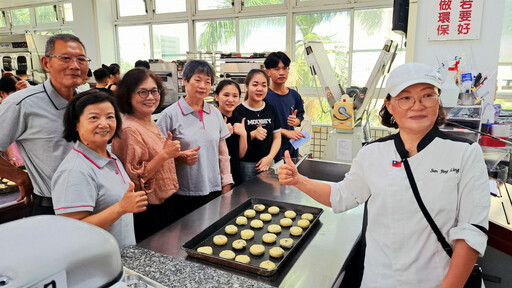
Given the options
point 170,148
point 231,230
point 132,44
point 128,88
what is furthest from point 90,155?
point 132,44

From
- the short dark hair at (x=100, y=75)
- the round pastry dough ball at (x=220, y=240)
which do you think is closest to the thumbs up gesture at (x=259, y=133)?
the round pastry dough ball at (x=220, y=240)

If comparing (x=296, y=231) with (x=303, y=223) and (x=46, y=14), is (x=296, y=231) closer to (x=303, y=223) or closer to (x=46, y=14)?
(x=303, y=223)

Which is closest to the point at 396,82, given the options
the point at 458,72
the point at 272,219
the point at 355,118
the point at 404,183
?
the point at 404,183

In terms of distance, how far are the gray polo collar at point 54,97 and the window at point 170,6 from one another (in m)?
5.25

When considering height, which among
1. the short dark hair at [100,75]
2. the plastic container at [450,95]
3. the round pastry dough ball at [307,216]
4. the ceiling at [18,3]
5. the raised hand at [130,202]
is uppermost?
the ceiling at [18,3]

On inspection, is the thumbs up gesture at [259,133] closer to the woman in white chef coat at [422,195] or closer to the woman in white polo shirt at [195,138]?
the woman in white polo shirt at [195,138]

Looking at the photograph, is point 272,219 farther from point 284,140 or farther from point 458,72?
point 458,72

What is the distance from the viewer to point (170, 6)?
6508 millimetres

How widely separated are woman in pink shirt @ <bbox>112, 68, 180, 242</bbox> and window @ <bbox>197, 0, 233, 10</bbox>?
15.4 ft

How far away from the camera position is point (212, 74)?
6.82ft

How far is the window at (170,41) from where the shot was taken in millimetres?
6520

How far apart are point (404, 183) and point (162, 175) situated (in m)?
1.22

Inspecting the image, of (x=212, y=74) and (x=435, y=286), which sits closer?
(x=435, y=286)

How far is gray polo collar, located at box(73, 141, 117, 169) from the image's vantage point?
4.06ft
